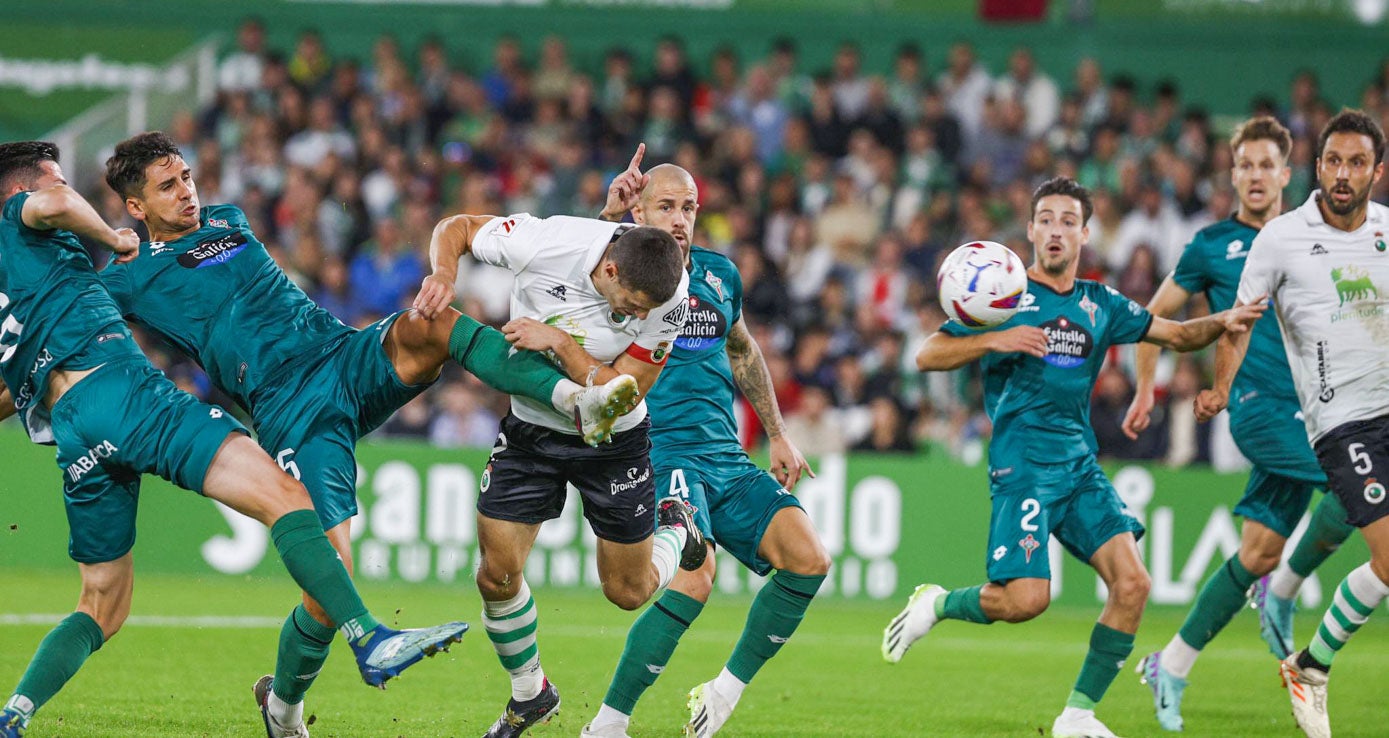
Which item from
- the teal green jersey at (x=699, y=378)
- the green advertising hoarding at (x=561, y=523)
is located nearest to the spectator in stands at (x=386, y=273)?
the green advertising hoarding at (x=561, y=523)

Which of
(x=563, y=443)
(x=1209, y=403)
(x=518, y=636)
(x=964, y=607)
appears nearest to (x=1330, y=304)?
(x=1209, y=403)

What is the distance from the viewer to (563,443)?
672cm

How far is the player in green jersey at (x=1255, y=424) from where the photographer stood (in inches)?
344

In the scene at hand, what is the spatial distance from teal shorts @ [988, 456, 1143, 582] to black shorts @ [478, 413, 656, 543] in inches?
76.4

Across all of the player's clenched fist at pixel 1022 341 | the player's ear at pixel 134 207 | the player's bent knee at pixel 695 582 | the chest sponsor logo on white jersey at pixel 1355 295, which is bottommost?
the player's bent knee at pixel 695 582

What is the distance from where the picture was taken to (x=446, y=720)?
7.57 meters

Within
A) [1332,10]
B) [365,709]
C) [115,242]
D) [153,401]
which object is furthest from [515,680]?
[1332,10]

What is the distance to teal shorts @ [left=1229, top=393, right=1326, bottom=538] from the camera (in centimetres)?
874

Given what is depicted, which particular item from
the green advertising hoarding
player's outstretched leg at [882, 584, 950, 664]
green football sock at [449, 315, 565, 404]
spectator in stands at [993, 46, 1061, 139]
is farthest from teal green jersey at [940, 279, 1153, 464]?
spectator in stands at [993, 46, 1061, 139]

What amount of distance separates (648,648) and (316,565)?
180 cm

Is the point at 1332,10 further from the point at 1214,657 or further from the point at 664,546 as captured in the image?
the point at 664,546

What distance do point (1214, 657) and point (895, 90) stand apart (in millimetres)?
9335

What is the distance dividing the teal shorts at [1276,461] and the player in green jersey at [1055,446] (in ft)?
4.07

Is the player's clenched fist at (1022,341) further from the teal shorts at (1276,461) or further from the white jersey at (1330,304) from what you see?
the teal shorts at (1276,461)
